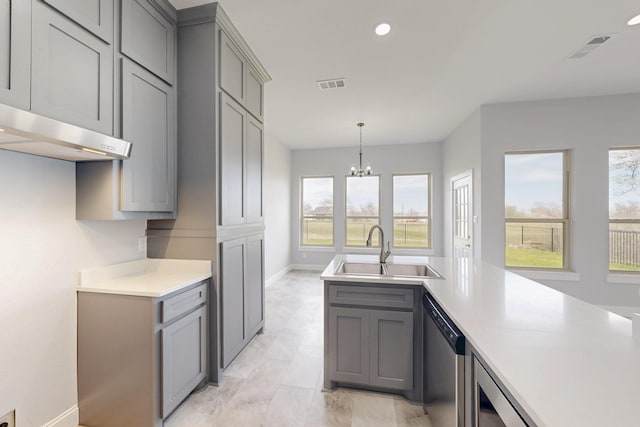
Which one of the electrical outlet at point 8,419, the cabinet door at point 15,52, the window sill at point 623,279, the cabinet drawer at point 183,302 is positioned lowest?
the electrical outlet at point 8,419

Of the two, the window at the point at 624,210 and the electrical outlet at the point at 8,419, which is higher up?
the window at the point at 624,210

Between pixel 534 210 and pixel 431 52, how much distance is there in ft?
9.81

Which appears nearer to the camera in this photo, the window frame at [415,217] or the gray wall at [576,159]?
the gray wall at [576,159]

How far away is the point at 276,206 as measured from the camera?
571 centimetres

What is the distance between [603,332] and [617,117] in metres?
4.50

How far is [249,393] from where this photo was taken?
7.01ft

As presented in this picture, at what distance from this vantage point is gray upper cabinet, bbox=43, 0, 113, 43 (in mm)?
1412

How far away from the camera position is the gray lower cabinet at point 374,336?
1.93 meters

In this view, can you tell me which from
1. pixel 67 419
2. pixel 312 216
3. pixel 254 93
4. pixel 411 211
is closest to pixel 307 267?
pixel 312 216

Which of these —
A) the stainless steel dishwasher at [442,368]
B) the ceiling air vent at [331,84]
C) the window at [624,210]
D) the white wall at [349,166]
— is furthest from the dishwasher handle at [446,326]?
the white wall at [349,166]

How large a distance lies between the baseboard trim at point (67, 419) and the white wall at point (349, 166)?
16.5 feet

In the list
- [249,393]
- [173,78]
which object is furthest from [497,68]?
[249,393]

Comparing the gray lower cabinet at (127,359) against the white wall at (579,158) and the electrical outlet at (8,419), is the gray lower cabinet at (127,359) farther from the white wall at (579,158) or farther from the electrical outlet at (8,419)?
the white wall at (579,158)

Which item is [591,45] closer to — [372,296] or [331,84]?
[331,84]
